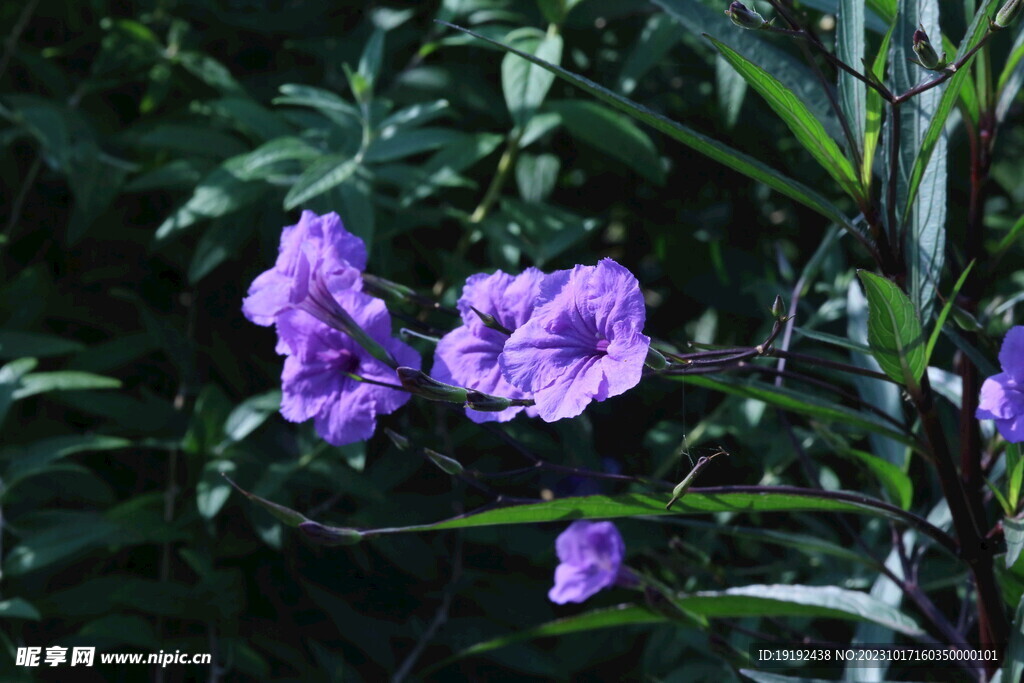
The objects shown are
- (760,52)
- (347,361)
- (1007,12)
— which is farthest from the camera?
(760,52)

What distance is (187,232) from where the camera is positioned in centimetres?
145

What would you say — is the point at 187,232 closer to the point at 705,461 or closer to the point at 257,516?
the point at 257,516

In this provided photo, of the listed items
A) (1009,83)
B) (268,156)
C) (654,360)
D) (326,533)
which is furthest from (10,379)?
(1009,83)

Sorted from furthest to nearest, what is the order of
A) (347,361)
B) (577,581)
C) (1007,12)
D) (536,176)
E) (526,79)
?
(536,176)
(526,79)
(577,581)
(347,361)
(1007,12)

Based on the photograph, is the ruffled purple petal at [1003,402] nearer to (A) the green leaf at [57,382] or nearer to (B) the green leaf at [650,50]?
(B) the green leaf at [650,50]

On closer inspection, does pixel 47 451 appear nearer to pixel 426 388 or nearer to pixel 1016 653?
pixel 426 388

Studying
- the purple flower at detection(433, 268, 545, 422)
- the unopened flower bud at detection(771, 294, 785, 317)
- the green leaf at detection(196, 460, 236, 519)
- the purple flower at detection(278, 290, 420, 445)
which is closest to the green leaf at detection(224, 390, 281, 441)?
the green leaf at detection(196, 460, 236, 519)

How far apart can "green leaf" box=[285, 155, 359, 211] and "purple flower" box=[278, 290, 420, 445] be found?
0.30 metres

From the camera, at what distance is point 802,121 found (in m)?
0.76

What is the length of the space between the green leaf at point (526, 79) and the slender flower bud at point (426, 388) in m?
0.60

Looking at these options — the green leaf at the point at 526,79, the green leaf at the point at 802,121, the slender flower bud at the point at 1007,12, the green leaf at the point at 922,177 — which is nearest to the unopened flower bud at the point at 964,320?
the green leaf at the point at 922,177

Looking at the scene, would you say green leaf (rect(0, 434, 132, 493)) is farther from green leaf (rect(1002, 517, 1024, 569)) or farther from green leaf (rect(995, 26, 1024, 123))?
green leaf (rect(995, 26, 1024, 123))

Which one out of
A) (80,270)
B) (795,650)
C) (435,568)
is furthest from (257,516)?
(795,650)

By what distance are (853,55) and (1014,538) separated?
1.41ft
